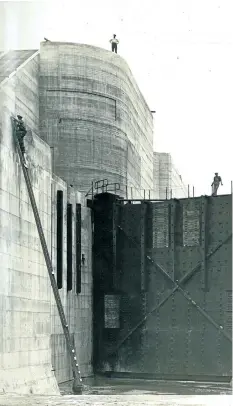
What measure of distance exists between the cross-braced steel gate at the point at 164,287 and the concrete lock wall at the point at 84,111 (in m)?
2.57

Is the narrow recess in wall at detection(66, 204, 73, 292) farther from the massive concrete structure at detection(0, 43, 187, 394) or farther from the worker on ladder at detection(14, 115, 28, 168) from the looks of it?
the worker on ladder at detection(14, 115, 28, 168)

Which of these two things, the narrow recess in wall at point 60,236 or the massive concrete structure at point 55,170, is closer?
the massive concrete structure at point 55,170

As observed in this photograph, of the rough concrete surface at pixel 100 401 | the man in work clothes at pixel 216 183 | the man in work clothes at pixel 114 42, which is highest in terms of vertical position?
the man in work clothes at pixel 114 42

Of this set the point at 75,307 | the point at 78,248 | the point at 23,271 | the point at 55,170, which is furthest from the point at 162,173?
the point at 23,271

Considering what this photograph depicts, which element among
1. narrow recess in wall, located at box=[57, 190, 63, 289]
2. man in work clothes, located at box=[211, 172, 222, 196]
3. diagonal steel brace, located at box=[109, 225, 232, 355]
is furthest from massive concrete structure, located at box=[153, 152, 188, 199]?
narrow recess in wall, located at box=[57, 190, 63, 289]

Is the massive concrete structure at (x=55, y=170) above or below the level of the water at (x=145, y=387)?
above

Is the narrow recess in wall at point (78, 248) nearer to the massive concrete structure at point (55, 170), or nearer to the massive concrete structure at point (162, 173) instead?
the massive concrete structure at point (55, 170)

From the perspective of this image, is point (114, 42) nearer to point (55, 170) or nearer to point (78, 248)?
point (55, 170)

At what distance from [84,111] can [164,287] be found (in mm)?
7482

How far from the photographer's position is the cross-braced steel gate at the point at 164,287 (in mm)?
27766

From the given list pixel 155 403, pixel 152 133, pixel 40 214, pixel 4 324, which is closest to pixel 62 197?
pixel 40 214

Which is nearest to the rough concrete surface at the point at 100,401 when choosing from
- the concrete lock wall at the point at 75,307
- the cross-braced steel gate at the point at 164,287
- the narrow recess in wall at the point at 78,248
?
the concrete lock wall at the point at 75,307

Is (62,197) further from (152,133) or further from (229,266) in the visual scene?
(152,133)

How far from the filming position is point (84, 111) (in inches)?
1246
